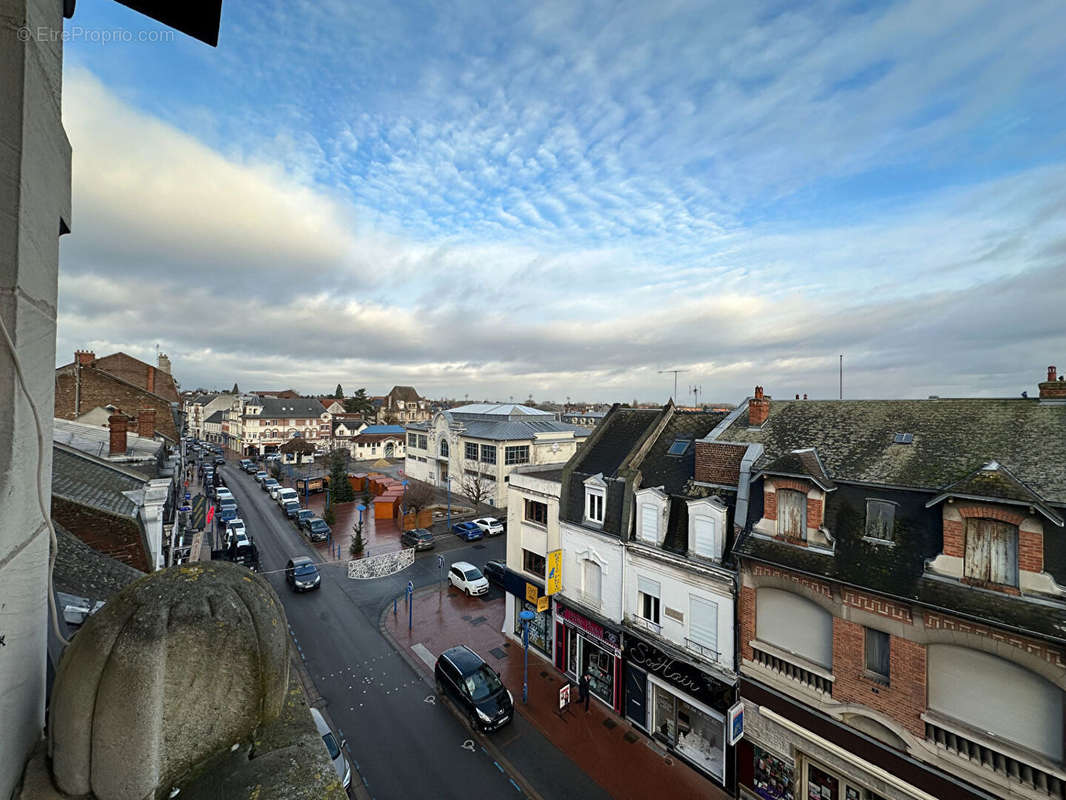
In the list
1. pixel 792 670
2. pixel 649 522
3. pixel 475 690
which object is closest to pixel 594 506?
pixel 649 522

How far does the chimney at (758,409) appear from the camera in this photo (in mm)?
16016

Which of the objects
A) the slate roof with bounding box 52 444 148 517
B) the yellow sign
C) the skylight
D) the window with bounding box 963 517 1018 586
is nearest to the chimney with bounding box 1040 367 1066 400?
the window with bounding box 963 517 1018 586

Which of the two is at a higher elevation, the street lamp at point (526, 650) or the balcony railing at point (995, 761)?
the balcony railing at point (995, 761)

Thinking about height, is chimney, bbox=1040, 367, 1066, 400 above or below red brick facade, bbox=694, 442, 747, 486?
above

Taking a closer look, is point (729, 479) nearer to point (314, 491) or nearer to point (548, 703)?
point (548, 703)

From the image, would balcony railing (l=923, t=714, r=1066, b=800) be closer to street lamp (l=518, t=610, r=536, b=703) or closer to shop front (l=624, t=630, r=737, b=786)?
shop front (l=624, t=630, r=737, b=786)

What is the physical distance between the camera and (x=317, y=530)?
34.0 meters

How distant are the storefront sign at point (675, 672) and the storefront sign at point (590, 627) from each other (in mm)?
597

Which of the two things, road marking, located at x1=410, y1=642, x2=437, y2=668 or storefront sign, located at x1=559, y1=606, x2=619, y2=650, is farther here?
road marking, located at x1=410, y1=642, x2=437, y2=668

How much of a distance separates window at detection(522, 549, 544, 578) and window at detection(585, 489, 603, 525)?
3519mm

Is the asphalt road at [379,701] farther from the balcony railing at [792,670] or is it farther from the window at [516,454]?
the window at [516,454]

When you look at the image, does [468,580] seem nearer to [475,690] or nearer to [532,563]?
[532,563]

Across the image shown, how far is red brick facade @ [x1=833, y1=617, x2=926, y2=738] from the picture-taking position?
33.1 ft

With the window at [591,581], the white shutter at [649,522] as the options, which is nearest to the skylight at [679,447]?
the white shutter at [649,522]
